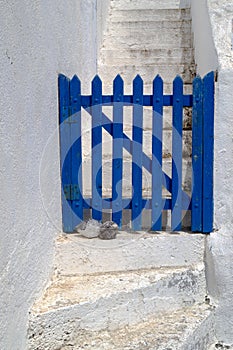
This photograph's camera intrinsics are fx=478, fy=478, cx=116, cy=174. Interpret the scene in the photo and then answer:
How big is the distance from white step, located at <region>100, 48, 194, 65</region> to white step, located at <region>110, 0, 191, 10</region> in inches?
44.5

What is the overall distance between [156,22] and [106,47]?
0.77m

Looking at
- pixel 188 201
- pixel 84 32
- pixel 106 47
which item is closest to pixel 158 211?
pixel 188 201

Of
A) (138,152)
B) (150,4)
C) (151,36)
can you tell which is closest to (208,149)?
(138,152)

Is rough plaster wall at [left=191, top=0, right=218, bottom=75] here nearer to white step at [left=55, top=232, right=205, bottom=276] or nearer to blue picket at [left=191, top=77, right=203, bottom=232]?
blue picket at [left=191, top=77, right=203, bottom=232]

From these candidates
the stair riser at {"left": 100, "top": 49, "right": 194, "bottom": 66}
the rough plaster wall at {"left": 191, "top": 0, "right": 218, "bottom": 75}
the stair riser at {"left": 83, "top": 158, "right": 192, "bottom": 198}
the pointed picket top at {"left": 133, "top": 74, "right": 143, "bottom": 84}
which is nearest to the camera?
the pointed picket top at {"left": 133, "top": 74, "right": 143, "bottom": 84}

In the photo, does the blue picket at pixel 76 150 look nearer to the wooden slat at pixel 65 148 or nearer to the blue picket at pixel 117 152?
the wooden slat at pixel 65 148

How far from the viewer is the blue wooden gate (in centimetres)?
340

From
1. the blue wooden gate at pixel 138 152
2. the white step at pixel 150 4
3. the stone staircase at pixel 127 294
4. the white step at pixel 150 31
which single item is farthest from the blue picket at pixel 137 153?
the white step at pixel 150 4

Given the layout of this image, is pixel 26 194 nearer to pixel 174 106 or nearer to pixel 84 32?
pixel 174 106

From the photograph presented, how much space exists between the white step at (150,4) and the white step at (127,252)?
4.04 m

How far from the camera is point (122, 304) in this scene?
3.12 meters

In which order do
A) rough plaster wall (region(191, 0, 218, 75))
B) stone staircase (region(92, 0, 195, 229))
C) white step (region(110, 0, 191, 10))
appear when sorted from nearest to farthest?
rough plaster wall (region(191, 0, 218, 75)) → stone staircase (region(92, 0, 195, 229)) → white step (region(110, 0, 191, 10))

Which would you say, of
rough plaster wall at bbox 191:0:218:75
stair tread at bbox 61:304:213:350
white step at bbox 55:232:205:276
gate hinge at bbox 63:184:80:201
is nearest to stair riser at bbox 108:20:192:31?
rough plaster wall at bbox 191:0:218:75

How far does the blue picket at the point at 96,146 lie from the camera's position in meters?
3.40
